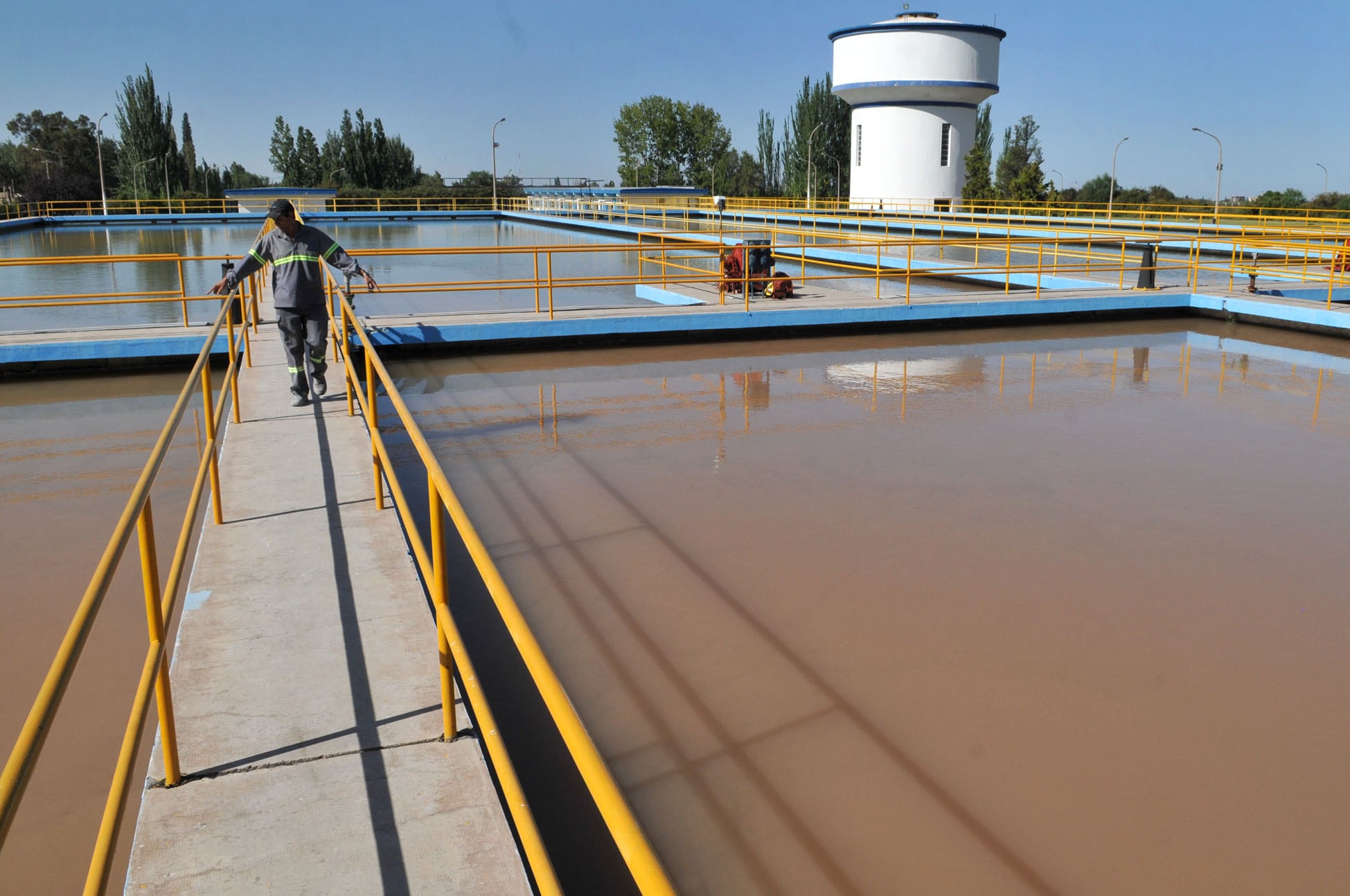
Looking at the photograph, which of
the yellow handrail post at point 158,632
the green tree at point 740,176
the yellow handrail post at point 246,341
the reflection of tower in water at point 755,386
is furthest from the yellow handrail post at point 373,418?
the green tree at point 740,176

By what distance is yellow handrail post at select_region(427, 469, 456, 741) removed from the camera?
10.0 feet

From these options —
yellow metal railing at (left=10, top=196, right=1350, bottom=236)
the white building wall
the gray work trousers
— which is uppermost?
the white building wall

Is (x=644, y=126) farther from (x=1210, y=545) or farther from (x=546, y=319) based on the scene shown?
(x=1210, y=545)

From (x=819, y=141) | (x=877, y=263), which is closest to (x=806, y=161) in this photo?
(x=819, y=141)

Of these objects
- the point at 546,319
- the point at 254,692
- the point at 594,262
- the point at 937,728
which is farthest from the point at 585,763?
the point at 594,262

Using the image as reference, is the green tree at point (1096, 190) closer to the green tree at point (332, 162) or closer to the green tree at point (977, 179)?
the green tree at point (977, 179)

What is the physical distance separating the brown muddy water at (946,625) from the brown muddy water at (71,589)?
5.45 feet

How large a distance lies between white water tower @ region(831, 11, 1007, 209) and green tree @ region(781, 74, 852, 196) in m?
20.9

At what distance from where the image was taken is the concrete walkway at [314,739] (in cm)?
282

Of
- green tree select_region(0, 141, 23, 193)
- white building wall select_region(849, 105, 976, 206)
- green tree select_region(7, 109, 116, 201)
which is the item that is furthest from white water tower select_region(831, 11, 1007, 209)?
green tree select_region(0, 141, 23, 193)

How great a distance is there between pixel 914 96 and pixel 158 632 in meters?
48.1

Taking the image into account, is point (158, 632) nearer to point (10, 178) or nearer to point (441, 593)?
point (441, 593)

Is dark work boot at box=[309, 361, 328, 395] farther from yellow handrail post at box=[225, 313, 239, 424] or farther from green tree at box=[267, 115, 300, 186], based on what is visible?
green tree at box=[267, 115, 300, 186]

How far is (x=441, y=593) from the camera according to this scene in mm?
3117
